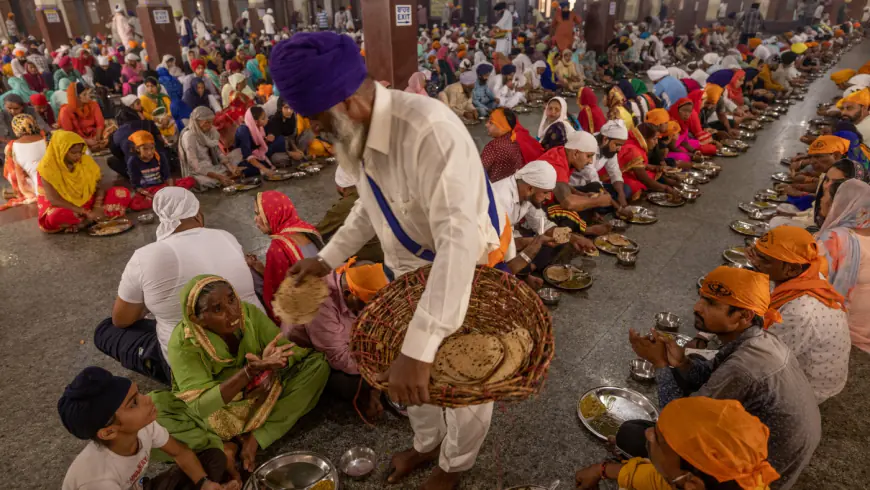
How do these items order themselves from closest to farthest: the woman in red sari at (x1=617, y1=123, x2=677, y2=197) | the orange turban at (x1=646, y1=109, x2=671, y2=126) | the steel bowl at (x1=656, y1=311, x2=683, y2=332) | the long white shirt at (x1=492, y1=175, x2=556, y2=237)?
the steel bowl at (x1=656, y1=311, x2=683, y2=332), the long white shirt at (x1=492, y1=175, x2=556, y2=237), the woman in red sari at (x1=617, y1=123, x2=677, y2=197), the orange turban at (x1=646, y1=109, x2=671, y2=126)

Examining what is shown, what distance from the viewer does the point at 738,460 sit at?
50.3 inches

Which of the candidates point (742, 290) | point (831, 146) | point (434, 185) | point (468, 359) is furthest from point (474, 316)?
point (831, 146)

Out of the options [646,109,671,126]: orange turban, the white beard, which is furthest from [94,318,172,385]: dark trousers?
[646,109,671,126]: orange turban

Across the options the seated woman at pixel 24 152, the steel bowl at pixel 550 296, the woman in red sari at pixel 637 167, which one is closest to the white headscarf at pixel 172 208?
the steel bowl at pixel 550 296

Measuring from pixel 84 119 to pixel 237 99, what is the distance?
76.5 inches

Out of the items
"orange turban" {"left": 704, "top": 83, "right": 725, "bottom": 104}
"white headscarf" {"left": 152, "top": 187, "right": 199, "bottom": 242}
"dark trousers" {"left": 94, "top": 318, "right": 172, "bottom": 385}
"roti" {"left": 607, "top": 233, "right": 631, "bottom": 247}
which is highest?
"white headscarf" {"left": 152, "top": 187, "right": 199, "bottom": 242}

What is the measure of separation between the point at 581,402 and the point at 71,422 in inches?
78.7

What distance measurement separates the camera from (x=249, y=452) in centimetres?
208

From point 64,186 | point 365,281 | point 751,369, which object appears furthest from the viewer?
point 64,186

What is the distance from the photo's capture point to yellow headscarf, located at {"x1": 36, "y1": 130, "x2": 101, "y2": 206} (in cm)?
428

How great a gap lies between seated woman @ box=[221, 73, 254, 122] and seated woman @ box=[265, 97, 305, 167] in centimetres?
51

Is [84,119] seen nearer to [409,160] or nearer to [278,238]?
[278,238]

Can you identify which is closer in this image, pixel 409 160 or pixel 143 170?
pixel 409 160

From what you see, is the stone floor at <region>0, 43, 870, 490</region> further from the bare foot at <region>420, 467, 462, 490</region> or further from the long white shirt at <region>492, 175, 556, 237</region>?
the long white shirt at <region>492, 175, 556, 237</region>
